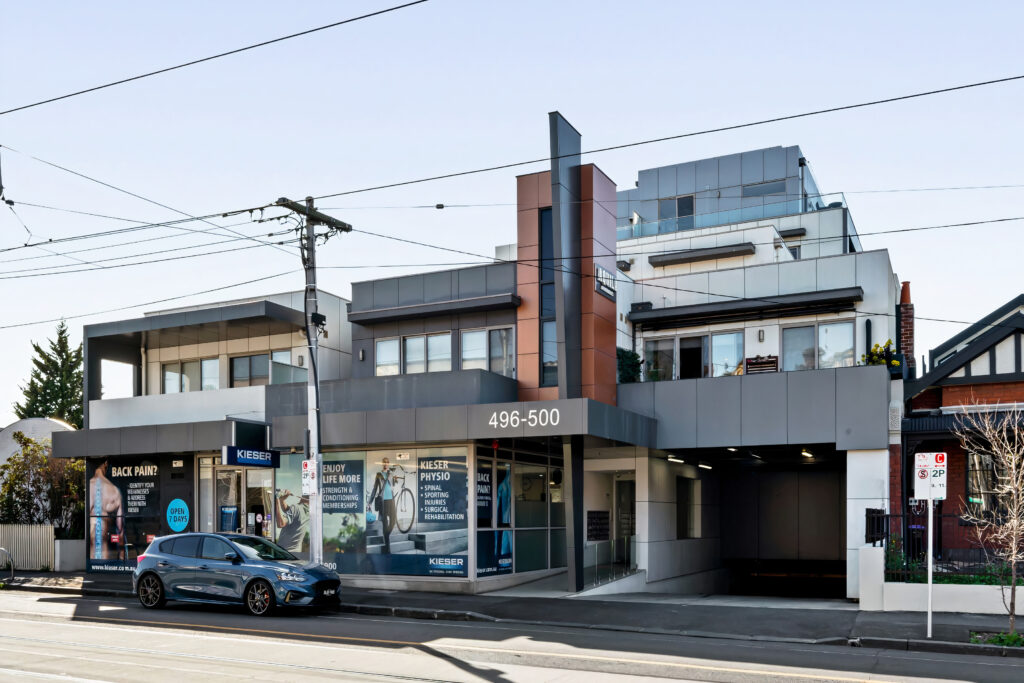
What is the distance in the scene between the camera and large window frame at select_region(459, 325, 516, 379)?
2559cm

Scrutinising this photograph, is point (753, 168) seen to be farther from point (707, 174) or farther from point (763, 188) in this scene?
A: point (707, 174)

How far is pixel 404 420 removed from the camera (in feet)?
74.1

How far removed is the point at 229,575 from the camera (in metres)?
18.9

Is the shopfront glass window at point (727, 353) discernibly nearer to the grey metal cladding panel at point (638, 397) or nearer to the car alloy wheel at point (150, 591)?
the grey metal cladding panel at point (638, 397)

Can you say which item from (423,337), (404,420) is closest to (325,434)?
(404,420)

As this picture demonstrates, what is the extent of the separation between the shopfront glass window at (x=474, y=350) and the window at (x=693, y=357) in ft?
19.6

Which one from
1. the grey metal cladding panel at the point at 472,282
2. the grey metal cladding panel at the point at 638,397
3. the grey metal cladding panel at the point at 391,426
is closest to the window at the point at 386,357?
the grey metal cladding panel at the point at 472,282

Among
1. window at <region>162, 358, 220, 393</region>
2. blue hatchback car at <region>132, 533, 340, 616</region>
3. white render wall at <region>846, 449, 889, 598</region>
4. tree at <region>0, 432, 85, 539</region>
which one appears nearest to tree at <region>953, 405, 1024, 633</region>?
white render wall at <region>846, 449, 889, 598</region>

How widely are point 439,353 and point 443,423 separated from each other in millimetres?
5020

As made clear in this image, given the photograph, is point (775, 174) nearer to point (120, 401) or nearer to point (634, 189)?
point (634, 189)

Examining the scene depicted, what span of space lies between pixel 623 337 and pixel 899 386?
7.38 meters

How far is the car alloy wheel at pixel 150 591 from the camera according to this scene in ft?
64.9

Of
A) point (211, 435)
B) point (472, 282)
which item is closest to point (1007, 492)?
point (472, 282)

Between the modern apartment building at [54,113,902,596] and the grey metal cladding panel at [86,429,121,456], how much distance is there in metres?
0.07
